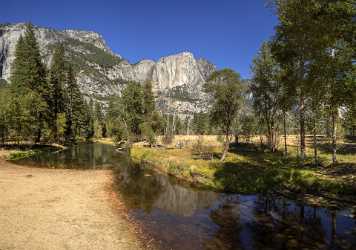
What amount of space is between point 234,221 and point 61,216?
10.5 m

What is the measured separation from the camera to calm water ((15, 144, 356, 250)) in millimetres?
13594

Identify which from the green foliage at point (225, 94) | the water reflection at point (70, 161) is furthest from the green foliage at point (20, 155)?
the green foliage at point (225, 94)

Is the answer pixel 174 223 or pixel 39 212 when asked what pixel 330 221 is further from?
pixel 39 212

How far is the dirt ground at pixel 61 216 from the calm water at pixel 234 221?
1581mm

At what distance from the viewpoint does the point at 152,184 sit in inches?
1119

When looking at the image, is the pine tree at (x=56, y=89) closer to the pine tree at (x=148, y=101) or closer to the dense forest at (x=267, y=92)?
the dense forest at (x=267, y=92)

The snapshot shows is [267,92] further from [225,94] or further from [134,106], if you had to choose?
[134,106]

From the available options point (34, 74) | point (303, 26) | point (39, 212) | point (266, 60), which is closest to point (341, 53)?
point (303, 26)

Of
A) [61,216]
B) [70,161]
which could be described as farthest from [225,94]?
[70,161]

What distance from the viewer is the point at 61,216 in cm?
1645

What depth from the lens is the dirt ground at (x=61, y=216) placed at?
12.9 m

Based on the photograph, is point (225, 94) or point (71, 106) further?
point (71, 106)

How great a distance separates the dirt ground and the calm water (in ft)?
5.19

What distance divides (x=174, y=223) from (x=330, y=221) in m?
9.25
